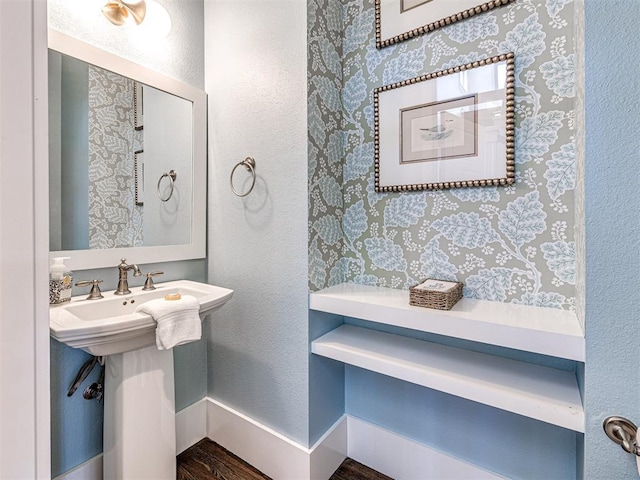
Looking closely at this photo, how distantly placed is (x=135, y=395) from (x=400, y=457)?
43.9 inches

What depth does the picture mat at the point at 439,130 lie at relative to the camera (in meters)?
1.19

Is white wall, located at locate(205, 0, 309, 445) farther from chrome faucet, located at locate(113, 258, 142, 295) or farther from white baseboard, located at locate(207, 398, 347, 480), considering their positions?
chrome faucet, located at locate(113, 258, 142, 295)

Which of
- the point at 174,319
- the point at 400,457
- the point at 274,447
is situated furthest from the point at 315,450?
the point at 174,319

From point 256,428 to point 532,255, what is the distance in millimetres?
1381

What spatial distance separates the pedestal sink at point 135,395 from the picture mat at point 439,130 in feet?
3.26

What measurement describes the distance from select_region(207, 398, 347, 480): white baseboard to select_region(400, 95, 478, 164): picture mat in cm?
129

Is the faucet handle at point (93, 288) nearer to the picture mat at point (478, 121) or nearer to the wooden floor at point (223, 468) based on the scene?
the wooden floor at point (223, 468)

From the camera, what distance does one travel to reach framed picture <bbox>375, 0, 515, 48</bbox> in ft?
3.89

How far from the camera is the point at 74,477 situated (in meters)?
1.25

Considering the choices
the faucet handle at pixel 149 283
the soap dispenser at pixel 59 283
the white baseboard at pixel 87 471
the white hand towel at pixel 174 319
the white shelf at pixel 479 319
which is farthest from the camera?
the faucet handle at pixel 149 283

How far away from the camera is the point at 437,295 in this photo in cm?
108

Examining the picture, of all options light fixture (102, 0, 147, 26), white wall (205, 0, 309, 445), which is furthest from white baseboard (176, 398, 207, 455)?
light fixture (102, 0, 147, 26)
